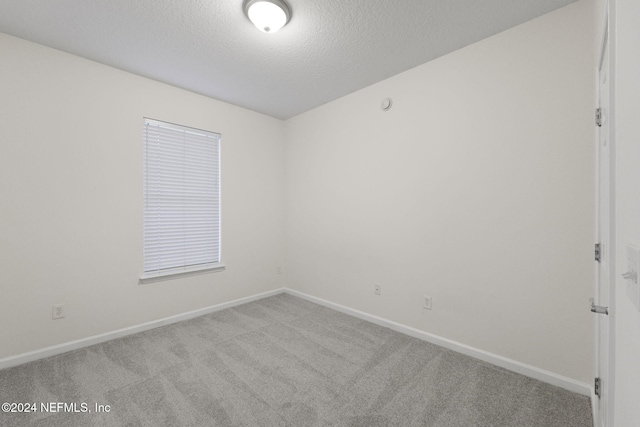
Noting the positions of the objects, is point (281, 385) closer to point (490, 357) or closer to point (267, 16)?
point (490, 357)

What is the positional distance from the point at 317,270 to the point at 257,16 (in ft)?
9.82

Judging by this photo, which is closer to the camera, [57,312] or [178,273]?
[57,312]


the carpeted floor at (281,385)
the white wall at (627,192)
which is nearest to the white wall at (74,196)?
the carpeted floor at (281,385)

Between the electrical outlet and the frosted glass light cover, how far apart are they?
304 centimetres

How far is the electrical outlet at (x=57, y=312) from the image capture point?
2418 millimetres

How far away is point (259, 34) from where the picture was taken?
2229mm

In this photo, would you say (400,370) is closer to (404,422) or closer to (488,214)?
(404,422)

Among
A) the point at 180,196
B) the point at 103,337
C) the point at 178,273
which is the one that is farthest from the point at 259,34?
the point at 103,337

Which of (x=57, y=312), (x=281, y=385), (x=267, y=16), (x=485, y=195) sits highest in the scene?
(x=267, y=16)

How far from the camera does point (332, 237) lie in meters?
3.63

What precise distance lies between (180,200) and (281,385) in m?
2.42

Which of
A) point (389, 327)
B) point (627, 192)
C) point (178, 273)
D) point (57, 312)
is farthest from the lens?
point (178, 273)

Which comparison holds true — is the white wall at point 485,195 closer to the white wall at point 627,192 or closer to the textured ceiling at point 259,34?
the textured ceiling at point 259,34

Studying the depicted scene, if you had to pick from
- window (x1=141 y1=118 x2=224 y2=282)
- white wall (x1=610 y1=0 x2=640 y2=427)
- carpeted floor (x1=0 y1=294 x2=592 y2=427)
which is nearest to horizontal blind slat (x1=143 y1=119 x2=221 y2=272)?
window (x1=141 y1=118 x2=224 y2=282)
